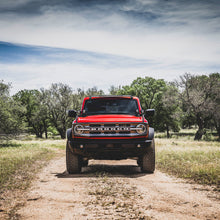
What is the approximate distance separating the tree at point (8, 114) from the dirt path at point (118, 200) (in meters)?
19.1

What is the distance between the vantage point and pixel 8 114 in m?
23.0

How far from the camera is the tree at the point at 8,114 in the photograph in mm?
23125

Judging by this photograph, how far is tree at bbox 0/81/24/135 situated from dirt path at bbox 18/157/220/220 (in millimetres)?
19071

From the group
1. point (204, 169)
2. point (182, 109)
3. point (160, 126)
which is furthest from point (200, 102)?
point (204, 169)

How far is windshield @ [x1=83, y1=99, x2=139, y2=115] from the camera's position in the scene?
7355mm

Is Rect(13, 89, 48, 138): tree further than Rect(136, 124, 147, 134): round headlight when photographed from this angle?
Yes

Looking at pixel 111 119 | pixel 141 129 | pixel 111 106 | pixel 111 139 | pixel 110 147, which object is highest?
pixel 111 106

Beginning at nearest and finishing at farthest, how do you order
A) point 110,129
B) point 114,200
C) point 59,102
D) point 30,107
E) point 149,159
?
point 114,200 < point 110,129 < point 149,159 < point 59,102 < point 30,107

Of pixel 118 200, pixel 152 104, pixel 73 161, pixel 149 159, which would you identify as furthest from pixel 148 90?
pixel 118 200

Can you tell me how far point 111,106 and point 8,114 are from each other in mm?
18613

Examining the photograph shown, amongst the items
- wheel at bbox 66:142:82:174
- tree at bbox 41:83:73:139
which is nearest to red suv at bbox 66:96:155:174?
wheel at bbox 66:142:82:174

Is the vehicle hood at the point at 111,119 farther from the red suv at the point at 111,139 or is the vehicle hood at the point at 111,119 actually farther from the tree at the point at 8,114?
the tree at the point at 8,114

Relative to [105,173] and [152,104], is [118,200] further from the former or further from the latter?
[152,104]

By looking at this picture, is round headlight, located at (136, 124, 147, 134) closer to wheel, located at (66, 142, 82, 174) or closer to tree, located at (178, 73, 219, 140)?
wheel, located at (66, 142, 82, 174)
